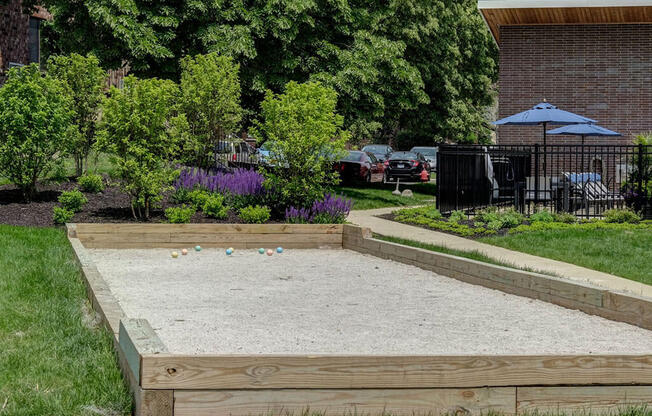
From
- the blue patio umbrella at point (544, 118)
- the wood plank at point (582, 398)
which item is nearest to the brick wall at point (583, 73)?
the blue patio umbrella at point (544, 118)

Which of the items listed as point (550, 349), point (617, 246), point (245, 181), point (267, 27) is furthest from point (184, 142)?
point (550, 349)

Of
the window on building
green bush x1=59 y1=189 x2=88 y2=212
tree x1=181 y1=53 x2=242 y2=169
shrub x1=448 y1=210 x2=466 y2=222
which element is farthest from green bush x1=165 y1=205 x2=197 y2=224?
the window on building

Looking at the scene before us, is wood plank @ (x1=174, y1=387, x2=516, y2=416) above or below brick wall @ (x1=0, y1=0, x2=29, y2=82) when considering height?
below

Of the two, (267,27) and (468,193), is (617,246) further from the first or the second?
(267,27)

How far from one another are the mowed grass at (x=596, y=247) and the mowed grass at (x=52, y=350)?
6.94m

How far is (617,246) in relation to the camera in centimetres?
1411

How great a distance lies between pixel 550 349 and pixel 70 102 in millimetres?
12918

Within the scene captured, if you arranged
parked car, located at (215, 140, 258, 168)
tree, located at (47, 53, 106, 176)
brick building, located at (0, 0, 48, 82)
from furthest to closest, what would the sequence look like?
brick building, located at (0, 0, 48, 82) → parked car, located at (215, 140, 258, 168) → tree, located at (47, 53, 106, 176)

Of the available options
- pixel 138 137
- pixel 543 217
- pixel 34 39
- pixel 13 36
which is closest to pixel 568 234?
pixel 543 217

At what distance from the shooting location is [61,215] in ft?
50.8

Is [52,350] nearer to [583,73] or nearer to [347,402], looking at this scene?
[347,402]

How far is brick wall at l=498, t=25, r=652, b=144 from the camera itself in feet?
82.5

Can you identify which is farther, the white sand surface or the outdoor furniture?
the outdoor furniture

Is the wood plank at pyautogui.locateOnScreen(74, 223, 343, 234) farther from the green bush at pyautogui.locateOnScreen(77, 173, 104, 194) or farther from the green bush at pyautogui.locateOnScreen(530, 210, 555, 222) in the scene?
the green bush at pyautogui.locateOnScreen(530, 210, 555, 222)
